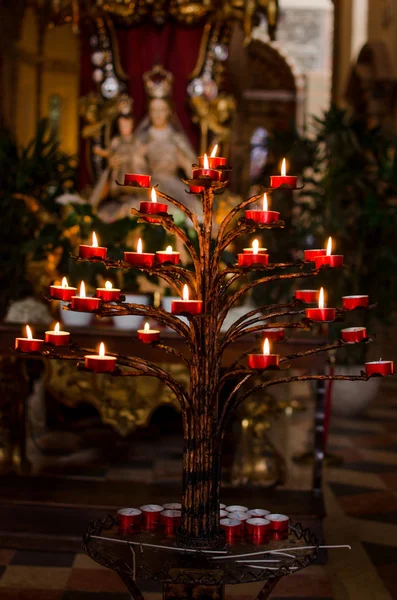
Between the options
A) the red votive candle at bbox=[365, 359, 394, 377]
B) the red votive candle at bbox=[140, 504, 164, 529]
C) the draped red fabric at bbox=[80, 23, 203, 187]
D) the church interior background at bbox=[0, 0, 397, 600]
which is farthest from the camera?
the draped red fabric at bbox=[80, 23, 203, 187]

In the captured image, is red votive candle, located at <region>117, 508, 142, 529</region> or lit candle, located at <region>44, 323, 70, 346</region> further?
red votive candle, located at <region>117, 508, 142, 529</region>

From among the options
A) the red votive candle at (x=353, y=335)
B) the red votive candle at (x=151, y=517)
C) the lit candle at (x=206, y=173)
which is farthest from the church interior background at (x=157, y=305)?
the red votive candle at (x=151, y=517)

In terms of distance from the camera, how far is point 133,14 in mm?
7367

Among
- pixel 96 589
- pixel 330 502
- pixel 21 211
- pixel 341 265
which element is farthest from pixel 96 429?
pixel 341 265

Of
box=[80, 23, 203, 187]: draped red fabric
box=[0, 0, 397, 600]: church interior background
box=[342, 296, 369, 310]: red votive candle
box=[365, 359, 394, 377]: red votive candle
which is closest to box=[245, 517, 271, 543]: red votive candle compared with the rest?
box=[365, 359, 394, 377]: red votive candle

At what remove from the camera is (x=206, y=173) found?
228cm

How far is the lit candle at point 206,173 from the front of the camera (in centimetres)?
226

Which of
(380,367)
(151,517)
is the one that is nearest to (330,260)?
(380,367)

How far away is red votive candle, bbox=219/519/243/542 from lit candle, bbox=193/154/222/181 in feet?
2.90

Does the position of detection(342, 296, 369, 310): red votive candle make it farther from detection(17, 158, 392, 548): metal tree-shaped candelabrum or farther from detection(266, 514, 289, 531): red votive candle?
detection(266, 514, 289, 531): red votive candle

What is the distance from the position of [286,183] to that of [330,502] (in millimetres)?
2833

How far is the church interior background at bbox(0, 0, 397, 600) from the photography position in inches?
156

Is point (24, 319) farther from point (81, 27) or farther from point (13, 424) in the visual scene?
point (81, 27)

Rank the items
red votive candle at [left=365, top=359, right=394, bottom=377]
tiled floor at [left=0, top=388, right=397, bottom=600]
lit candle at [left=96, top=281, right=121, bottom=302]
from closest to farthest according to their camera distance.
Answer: red votive candle at [left=365, top=359, right=394, bottom=377] < lit candle at [left=96, top=281, right=121, bottom=302] < tiled floor at [left=0, top=388, right=397, bottom=600]
